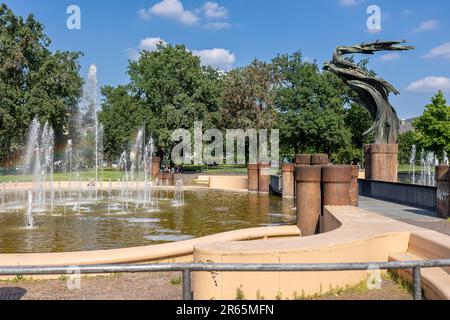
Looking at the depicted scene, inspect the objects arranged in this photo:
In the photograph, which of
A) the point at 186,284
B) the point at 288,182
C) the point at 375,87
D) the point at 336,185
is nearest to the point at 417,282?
the point at 186,284

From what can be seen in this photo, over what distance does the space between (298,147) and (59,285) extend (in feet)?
177

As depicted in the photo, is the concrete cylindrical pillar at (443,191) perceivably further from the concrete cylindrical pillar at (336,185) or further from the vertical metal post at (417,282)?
the vertical metal post at (417,282)

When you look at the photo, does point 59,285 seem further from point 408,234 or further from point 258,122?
point 258,122

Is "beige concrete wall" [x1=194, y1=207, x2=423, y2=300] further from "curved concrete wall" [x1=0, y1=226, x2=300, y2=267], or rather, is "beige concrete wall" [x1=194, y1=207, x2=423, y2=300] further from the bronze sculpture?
the bronze sculpture

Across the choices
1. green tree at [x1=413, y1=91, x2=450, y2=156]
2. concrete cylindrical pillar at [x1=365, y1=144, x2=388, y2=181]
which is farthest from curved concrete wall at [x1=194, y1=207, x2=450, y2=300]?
green tree at [x1=413, y1=91, x2=450, y2=156]

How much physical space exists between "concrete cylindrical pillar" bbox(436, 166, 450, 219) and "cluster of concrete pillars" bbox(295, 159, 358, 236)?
3052mm

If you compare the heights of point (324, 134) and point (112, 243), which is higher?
point (324, 134)

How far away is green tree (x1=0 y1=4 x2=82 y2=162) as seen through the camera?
48.8 metres

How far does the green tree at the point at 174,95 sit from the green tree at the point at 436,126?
28.5 m

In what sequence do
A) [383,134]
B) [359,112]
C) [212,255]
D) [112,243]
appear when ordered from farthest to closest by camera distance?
[359,112] < [383,134] < [112,243] < [212,255]

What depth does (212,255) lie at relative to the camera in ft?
17.9

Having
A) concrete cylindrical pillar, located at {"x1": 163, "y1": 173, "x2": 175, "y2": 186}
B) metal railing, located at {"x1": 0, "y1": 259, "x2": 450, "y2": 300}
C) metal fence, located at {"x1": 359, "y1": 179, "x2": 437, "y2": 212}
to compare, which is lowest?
concrete cylindrical pillar, located at {"x1": 163, "y1": 173, "x2": 175, "y2": 186}

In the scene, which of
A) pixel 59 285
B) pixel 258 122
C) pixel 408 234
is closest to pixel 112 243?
pixel 59 285

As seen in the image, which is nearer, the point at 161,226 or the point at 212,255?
the point at 212,255
